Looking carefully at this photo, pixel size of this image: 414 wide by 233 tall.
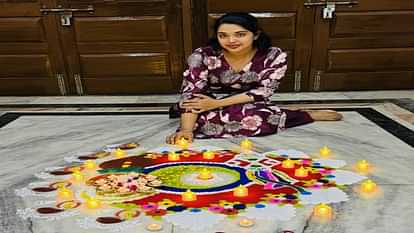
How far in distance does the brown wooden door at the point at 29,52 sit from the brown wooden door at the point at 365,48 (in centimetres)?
189

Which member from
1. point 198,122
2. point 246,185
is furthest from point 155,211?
point 198,122

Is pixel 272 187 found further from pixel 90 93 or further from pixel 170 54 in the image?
pixel 90 93

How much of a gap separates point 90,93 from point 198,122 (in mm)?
1349

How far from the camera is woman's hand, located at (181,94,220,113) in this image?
203 cm

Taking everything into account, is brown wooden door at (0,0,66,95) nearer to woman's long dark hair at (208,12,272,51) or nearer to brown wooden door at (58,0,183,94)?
brown wooden door at (58,0,183,94)

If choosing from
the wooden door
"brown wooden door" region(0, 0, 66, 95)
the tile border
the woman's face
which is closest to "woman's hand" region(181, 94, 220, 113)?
the woman's face

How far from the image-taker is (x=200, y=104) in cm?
203

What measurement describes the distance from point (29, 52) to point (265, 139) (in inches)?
78.2

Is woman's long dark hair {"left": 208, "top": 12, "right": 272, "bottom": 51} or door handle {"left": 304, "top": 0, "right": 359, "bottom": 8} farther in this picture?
door handle {"left": 304, "top": 0, "right": 359, "bottom": 8}

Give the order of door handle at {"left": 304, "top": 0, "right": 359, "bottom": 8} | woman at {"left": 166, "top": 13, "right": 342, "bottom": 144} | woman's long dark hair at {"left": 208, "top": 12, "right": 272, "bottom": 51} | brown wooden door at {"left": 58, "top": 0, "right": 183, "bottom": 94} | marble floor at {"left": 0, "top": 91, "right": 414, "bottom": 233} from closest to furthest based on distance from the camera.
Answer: marble floor at {"left": 0, "top": 91, "right": 414, "bottom": 233} → woman's long dark hair at {"left": 208, "top": 12, "right": 272, "bottom": 51} → woman at {"left": 166, "top": 13, "right": 342, "bottom": 144} → door handle at {"left": 304, "top": 0, "right": 359, "bottom": 8} → brown wooden door at {"left": 58, "top": 0, "right": 183, "bottom": 94}

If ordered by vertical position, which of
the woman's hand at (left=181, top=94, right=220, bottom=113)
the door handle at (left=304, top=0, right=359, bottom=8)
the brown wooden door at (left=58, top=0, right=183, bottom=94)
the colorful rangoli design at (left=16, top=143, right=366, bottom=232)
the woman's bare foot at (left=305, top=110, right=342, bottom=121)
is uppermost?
the door handle at (left=304, top=0, right=359, bottom=8)

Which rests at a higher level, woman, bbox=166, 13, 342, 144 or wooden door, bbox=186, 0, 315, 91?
wooden door, bbox=186, 0, 315, 91

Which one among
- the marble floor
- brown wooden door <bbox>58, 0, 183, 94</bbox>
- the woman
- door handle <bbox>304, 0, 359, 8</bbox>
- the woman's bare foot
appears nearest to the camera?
the marble floor

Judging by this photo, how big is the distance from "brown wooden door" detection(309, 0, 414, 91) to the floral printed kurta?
961mm
